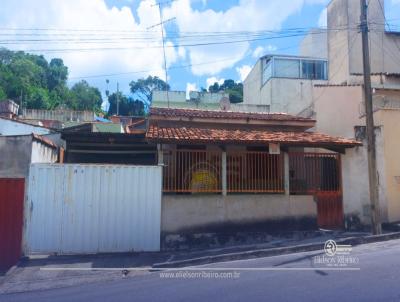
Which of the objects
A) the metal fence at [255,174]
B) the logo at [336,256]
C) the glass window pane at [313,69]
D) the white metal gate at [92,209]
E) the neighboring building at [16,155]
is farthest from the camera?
the glass window pane at [313,69]

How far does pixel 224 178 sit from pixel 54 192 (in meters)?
4.52

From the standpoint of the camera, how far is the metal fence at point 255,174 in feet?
34.0

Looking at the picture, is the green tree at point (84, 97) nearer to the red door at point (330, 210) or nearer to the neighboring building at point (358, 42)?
the neighboring building at point (358, 42)

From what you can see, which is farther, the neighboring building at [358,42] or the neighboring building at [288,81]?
the neighboring building at [288,81]

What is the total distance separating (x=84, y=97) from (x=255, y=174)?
1582 inches

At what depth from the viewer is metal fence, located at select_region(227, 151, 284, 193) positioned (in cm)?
1038

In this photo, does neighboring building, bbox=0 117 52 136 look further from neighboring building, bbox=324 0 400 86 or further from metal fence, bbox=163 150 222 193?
neighboring building, bbox=324 0 400 86

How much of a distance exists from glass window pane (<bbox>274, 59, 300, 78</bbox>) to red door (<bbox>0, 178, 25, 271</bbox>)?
21.0 metres

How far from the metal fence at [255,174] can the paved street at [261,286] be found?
3.32 meters

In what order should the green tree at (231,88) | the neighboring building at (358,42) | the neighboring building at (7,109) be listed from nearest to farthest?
the neighboring building at (7,109), the neighboring building at (358,42), the green tree at (231,88)

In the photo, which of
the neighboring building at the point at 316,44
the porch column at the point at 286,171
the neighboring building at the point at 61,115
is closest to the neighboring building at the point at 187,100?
the neighboring building at the point at 61,115

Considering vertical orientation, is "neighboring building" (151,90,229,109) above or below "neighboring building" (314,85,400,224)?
above

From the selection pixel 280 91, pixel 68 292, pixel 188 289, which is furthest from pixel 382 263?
pixel 280 91

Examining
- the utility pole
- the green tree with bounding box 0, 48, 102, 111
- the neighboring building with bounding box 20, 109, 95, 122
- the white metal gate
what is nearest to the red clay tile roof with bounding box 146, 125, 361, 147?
the utility pole
